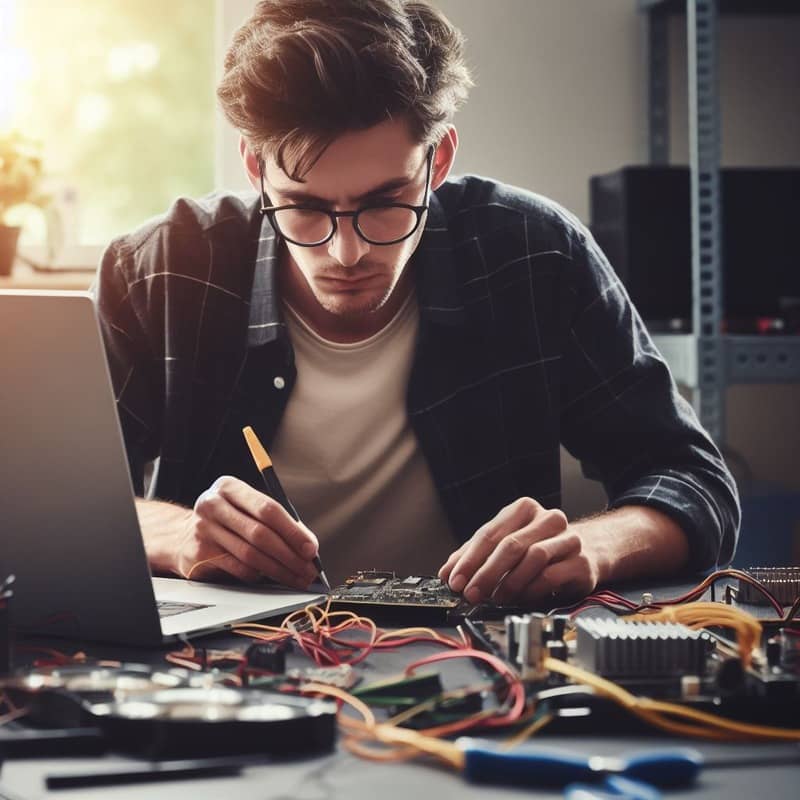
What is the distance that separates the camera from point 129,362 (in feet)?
5.08

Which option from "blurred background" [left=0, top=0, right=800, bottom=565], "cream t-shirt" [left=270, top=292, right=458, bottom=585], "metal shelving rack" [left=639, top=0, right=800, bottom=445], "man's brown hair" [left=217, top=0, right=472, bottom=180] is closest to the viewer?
"man's brown hair" [left=217, top=0, right=472, bottom=180]

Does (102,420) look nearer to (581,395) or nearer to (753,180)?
(581,395)

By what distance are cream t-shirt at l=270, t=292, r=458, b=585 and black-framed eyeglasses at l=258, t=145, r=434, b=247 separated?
0.25m

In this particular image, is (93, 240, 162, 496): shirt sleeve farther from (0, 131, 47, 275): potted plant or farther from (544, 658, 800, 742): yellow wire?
(544, 658, 800, 742): yellow wire

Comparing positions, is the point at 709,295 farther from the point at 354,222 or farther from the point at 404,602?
the point at 404,602

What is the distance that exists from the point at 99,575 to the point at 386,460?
0.74 m

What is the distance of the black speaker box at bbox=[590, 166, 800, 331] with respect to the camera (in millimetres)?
2357

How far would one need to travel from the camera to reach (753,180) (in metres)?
2.41

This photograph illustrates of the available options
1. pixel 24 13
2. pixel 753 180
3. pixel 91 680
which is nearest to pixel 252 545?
pixel 91 680

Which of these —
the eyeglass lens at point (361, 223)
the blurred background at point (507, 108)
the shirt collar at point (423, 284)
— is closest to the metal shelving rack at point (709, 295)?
the blurred background at point (507, 108)

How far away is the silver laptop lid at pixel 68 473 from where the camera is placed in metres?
0.79

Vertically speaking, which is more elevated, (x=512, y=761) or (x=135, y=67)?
(x=135, y=67)

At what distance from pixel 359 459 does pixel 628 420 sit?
13.7 inches

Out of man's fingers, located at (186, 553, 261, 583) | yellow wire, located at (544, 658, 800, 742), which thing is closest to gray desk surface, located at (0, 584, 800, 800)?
yellow wire, located at (544, 658, 800, 742)
